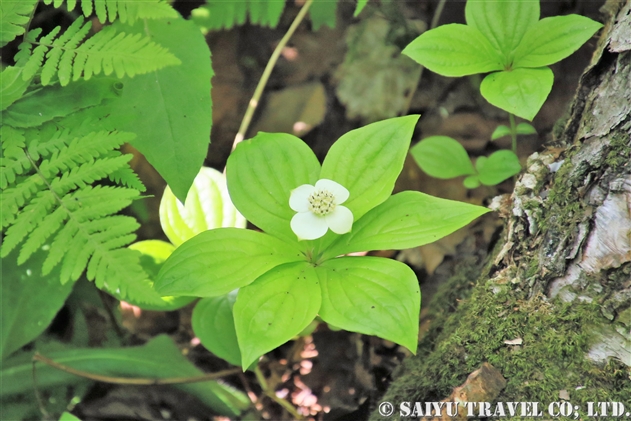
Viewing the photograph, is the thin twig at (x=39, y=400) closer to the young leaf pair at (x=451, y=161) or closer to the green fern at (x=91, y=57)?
the green fern at (x=91, y=57)

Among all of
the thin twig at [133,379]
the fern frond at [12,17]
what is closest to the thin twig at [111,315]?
the thin twig at [133,379]

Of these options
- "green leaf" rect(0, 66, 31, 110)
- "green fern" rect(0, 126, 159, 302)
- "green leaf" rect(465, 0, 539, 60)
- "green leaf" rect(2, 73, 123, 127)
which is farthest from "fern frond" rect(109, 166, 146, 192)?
"green leaf" rect(465, 0, 539, 60)

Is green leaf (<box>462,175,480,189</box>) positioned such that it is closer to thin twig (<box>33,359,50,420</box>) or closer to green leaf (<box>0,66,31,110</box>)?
green leaf (<box>0,66,31,110</box>)

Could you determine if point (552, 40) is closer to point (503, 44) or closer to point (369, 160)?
point (503, 44)

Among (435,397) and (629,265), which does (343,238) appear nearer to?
(435,397)

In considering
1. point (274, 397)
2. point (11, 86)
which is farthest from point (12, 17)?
point (274, 397)

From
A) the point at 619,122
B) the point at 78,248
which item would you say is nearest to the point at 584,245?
the point at 619,122
